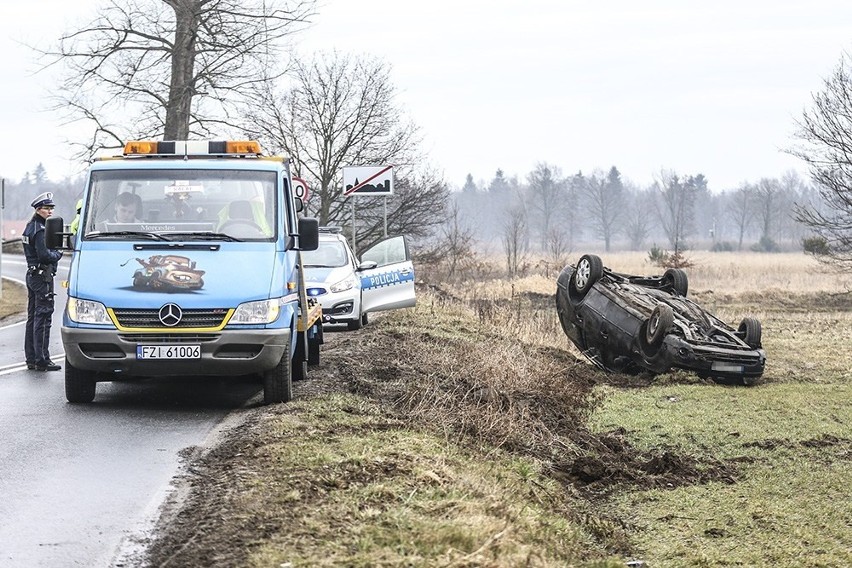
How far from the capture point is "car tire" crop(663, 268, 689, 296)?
17.8 metres

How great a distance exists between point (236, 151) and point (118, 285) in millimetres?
2337

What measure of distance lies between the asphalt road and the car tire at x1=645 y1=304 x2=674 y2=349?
19.6ft

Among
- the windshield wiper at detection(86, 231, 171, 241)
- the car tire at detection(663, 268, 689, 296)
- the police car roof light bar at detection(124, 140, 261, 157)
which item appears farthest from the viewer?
the car tire at detection(663, 268, 689, 296)

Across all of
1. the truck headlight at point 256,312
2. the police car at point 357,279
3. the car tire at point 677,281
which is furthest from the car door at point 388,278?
the truck headlight at point 256,312

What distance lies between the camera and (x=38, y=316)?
43.4 feet

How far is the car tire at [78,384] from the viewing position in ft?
34.3

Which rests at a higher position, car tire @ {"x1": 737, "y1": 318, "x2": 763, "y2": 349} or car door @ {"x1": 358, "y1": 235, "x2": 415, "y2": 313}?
car door @ {"x1": 358, "y1": 235, "x2": 415, "y2": 313}

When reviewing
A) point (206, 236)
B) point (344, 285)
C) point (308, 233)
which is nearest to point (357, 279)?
point (344, 285)

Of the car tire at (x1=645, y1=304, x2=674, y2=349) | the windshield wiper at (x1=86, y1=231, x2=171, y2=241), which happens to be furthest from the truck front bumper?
the car tire at (x1=645, y1=304, x2=674, y2=349)

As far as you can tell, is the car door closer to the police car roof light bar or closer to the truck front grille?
the police car roof light bar

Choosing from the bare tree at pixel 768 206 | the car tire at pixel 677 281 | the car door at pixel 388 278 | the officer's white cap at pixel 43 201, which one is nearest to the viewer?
the officer's white cap at pixel 43 201

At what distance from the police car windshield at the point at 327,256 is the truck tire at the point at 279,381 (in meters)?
8.82

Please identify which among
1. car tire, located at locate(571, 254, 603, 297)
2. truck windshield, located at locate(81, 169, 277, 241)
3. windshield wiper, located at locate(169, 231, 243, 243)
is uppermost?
truck windshield, located at locate(81, 169, 277, 241)

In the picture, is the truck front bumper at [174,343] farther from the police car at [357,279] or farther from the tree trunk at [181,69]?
the tree trunk at [181,69]
